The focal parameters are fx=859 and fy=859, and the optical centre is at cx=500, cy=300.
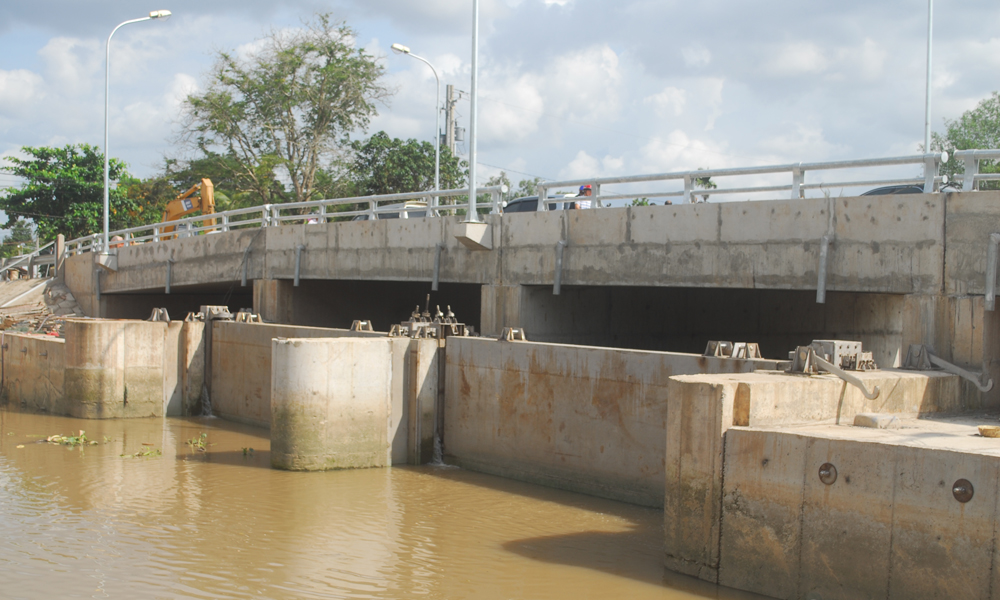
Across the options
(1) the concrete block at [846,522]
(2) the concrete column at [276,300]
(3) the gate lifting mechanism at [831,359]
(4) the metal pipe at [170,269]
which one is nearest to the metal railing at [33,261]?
(4) the metal pipe at [170,269]

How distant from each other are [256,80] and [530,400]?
3183 centimetres

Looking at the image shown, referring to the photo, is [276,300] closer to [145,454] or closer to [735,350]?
[145,454]

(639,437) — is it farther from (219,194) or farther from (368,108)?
(219,194)

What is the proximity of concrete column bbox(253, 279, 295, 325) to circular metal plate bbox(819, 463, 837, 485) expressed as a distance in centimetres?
1671

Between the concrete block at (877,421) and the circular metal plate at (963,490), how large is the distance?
6.17 ft

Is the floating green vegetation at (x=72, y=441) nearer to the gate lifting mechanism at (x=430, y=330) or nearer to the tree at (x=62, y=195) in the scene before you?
the gate lifting mechanism at (x=430, y=330)

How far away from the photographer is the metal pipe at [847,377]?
9727mm

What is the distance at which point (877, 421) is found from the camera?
30.7 ft

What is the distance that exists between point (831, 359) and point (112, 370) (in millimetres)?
16604

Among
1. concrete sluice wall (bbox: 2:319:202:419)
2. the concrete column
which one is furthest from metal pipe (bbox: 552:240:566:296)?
concrete sluice wall (bbox: 2:319:202:419)

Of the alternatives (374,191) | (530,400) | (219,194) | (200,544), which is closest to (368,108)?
(374,191)

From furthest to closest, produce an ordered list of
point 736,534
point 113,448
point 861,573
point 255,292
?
1. point 255,292
2. point 113,448
3. point 736,534
4. point 861,573

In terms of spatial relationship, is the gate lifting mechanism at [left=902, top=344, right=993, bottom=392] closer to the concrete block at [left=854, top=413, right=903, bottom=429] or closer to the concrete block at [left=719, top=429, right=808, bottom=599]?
the concrete block at [left=854, top=413, right=903, bottom=429]

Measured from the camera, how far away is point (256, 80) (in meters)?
41.2
